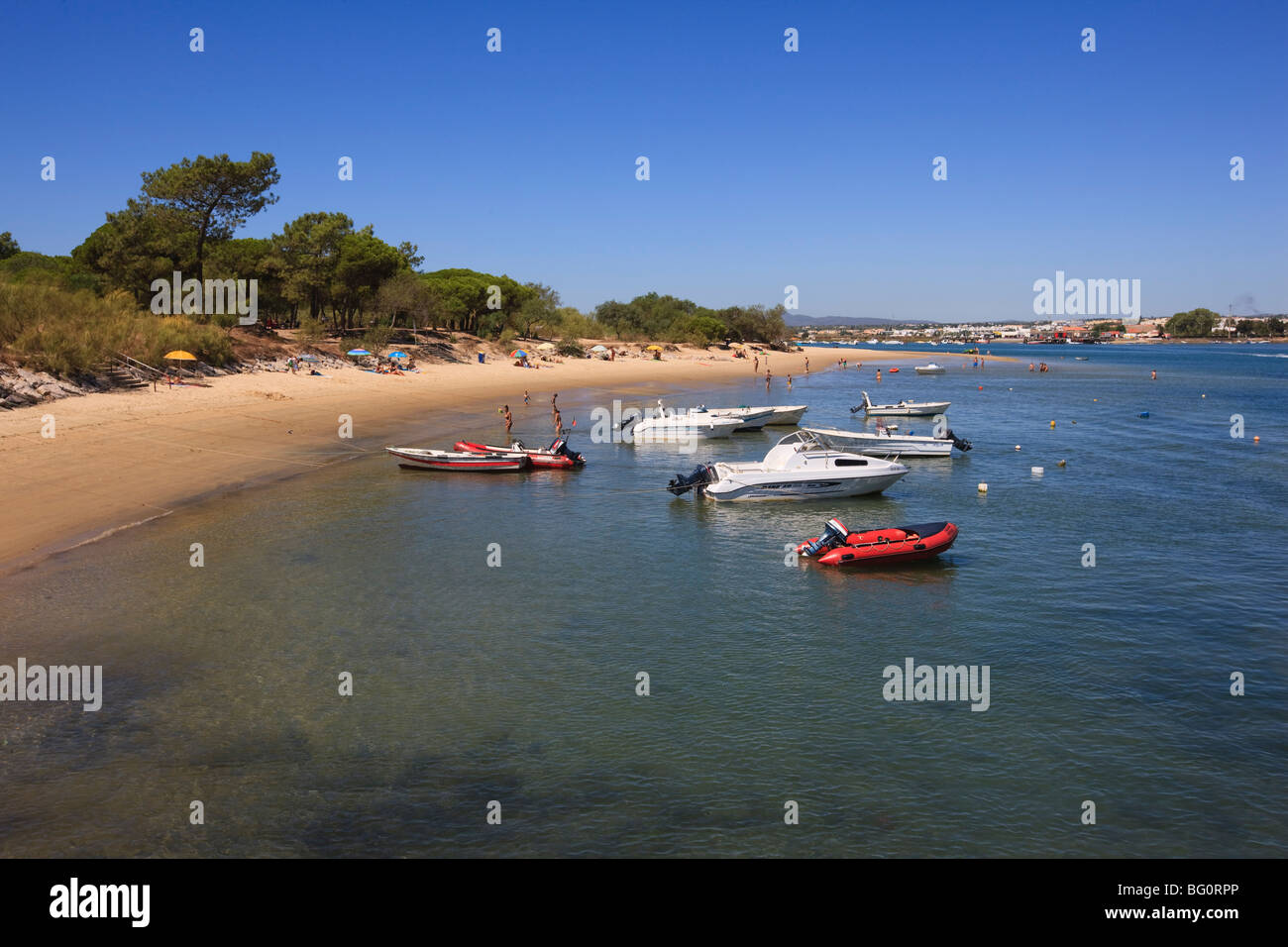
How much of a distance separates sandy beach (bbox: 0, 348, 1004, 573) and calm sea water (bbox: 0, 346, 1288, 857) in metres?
2.35

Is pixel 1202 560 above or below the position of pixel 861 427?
below

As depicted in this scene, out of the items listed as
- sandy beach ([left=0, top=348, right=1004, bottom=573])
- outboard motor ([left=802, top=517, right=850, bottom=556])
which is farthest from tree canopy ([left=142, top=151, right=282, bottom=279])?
outboard motor ([left=802, top=517, right=850, bottom=556])

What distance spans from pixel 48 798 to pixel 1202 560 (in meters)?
28.6

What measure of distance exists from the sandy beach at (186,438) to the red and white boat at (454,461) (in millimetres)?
4196

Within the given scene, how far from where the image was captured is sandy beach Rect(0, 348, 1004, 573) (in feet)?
86.7

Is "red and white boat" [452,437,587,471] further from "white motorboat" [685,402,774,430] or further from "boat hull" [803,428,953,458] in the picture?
"white motorboat" [685,402,774,430]

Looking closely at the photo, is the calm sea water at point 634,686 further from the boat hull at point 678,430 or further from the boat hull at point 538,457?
the boat hull at point 678,430

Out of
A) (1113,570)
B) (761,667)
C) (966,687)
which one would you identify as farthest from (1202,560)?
(761,667)

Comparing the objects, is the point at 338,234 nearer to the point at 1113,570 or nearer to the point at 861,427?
the point at 861,427

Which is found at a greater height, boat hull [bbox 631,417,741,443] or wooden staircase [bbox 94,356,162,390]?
wooden staircase [bbox 94,356,162,390]

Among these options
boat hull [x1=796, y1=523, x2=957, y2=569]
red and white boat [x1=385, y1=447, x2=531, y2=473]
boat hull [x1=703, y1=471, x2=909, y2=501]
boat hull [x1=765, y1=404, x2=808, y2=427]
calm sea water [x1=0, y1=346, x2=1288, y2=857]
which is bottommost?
calm sea water [x1=0, y1=346, x2=1288, y2=857]

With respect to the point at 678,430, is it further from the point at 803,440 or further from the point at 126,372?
the point at 126,372
